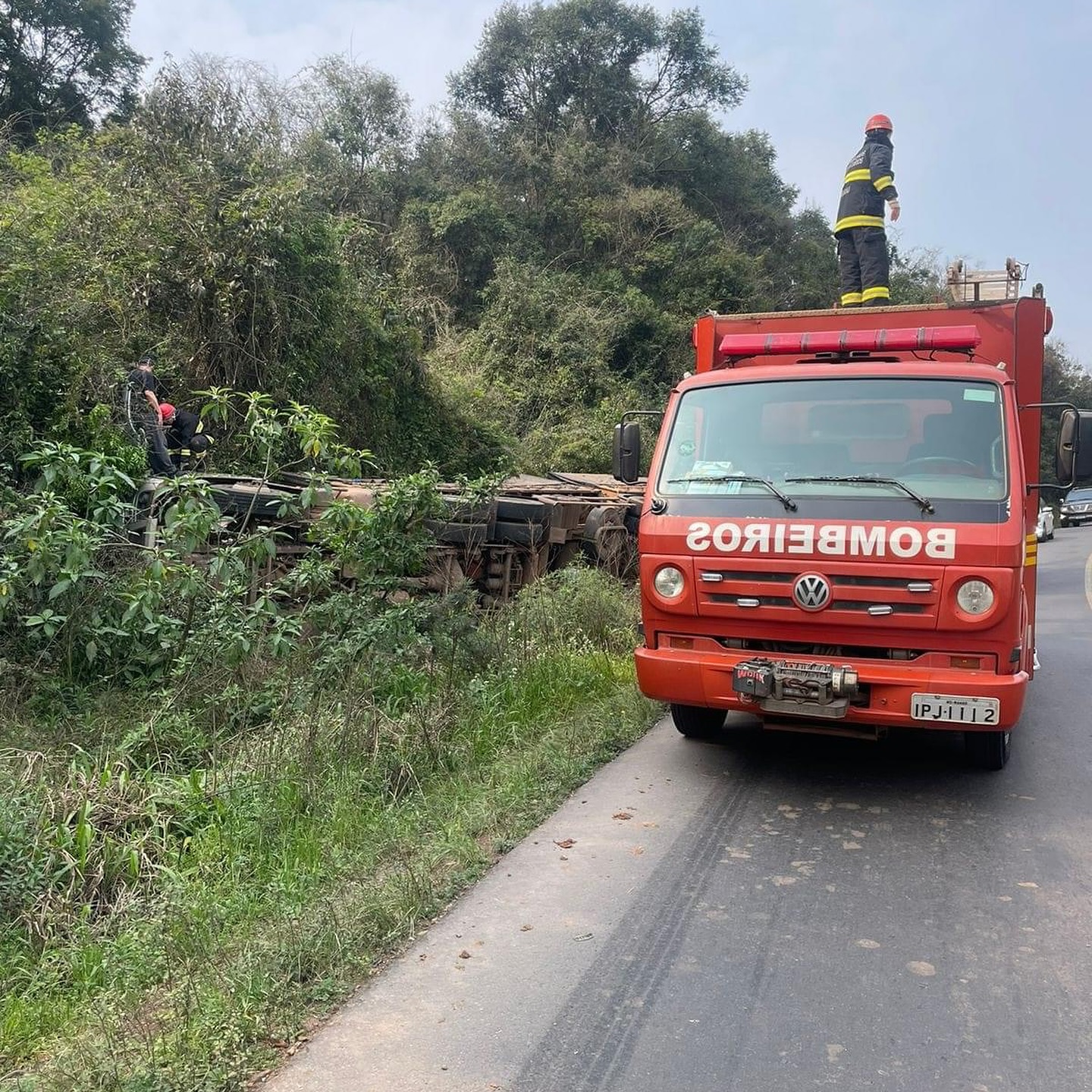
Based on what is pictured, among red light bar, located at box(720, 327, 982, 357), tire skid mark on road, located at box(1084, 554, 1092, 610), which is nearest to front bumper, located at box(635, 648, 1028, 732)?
red light bar, located at box(720, 327, 982, 357)

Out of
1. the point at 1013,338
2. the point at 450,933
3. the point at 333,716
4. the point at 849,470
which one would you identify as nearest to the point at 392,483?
the point at 333,716

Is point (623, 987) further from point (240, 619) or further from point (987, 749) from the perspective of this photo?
point (240, 619)

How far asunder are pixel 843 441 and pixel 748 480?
561 millimetres

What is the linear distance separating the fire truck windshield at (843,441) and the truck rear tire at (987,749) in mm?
1394

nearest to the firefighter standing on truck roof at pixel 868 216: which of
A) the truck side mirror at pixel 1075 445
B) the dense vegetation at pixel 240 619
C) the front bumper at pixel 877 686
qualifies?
the truck side mirror at pixel 1075 445

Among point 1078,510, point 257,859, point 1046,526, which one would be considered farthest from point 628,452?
point 1078,510

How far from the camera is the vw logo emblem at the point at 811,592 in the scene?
4652 mm

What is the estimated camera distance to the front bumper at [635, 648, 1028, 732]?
4.50 metres

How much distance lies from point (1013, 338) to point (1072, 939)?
3.91 m

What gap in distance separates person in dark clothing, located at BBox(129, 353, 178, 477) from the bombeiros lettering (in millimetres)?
7208

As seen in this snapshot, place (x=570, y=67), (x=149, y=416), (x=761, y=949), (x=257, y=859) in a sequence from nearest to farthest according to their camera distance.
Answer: (x=761, y=949)
(x=257, y=859)
(x=149, y=416)
(x=570, y=67)

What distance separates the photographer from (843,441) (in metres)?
5.12

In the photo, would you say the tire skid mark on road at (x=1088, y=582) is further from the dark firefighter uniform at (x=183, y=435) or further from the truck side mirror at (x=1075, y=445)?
the dark firefighter uniform at (x=183, y=435)

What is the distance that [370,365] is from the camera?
15.2 meters
